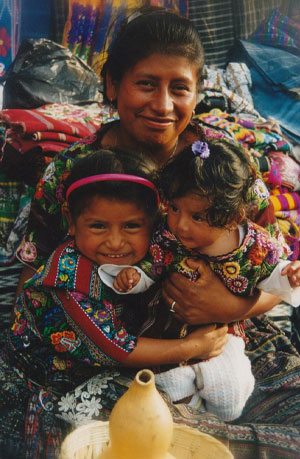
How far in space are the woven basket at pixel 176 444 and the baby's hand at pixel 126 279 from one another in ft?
1.54

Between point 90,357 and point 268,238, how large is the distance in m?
0.65

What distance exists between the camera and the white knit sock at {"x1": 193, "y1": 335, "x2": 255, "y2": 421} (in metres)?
1.77

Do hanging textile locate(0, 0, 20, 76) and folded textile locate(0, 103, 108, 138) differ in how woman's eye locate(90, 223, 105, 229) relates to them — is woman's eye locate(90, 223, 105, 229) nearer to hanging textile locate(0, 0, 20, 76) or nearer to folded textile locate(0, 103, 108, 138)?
folded textile locate(0, 103, 108, 138)

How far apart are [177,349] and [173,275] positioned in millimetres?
229

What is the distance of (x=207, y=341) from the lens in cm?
178

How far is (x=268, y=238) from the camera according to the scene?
5.90 ft

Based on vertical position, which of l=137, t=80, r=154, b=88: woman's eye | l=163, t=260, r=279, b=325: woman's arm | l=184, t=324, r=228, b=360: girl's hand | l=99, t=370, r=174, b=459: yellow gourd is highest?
l=137, t=80, r=154, b=88: woman's eye

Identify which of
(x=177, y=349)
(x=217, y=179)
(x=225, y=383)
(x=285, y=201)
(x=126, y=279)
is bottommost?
(x=285, y=201)

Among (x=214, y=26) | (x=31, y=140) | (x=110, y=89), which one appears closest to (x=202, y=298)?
(x=110, y=89)

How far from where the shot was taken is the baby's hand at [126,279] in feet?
5.52

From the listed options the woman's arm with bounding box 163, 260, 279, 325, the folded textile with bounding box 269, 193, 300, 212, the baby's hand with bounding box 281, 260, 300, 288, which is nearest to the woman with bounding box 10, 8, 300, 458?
the woman's arm with bounding box 163, 260, 279, 325

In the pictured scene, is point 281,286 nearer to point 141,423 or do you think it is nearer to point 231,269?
point 231,269

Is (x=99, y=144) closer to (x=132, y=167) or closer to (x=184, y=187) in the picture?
(x=132, y=167)

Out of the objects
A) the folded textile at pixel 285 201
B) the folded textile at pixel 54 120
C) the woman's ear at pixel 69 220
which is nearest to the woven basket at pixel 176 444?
the woman's ear at pixel 69 220
